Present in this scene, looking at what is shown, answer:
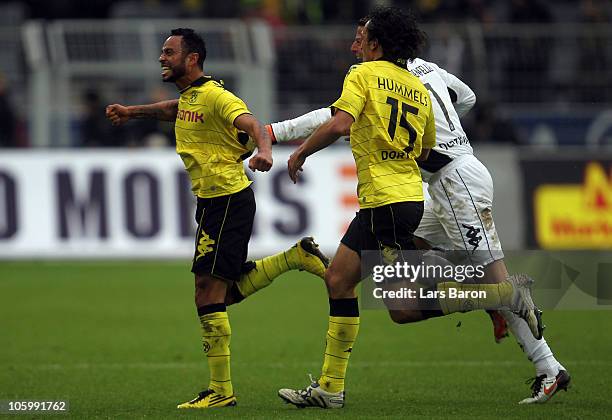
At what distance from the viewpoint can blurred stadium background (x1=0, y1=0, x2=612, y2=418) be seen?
10.3m

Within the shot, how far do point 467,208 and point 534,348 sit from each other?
38.7 inches

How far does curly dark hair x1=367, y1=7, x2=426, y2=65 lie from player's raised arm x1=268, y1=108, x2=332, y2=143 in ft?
1.88

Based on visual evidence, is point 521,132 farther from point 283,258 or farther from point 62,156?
point 283,258

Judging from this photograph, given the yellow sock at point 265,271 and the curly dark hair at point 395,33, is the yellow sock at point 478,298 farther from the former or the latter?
the curly dark hair at point 395,33

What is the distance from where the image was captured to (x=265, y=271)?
8.34 meters

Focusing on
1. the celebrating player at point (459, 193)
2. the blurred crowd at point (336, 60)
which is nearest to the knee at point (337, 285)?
the celebrating player at point (459, 193)

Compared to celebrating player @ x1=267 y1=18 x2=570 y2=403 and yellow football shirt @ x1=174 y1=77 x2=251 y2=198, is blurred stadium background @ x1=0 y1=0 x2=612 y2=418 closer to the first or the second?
celebrating player @ x1=267 y1=18 x2=570 y2=403

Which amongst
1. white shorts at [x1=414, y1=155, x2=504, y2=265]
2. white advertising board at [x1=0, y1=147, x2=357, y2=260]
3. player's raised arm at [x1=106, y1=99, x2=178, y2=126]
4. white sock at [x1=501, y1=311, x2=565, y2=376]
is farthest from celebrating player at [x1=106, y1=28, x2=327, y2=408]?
white advertising board at [x1=0, y1=147, x2=357, y2=260]

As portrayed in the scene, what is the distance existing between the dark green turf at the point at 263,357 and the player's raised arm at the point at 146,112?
1809 mm

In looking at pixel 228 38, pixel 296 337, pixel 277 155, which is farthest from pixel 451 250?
pixel 228 38

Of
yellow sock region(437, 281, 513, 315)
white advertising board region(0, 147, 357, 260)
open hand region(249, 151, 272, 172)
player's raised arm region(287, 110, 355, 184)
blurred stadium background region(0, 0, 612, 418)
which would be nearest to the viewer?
open hand region(249, 151, 272, 172)

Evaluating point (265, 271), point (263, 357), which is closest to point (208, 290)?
point (265, 271)

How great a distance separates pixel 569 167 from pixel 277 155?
399 cm

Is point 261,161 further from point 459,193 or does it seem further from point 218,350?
point 459,193
